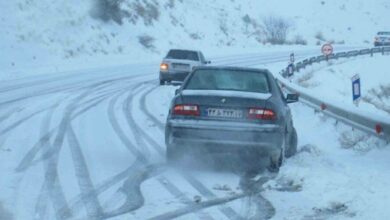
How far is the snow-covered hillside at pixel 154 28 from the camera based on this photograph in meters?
35.8

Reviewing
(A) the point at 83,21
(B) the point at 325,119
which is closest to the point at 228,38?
(A) the point at 83,21

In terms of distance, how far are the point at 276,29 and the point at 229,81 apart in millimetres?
64981

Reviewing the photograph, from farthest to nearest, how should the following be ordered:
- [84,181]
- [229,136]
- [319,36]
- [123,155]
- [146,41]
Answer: [319,36], [146,41], [123,155], [229,136], [84,181]

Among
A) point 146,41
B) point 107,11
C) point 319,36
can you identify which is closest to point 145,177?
point 107,11

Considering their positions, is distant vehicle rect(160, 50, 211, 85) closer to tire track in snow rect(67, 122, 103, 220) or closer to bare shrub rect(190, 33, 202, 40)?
tire track in snow rect(67, 122, 103, 220)

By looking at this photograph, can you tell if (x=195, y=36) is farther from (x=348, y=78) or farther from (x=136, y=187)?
(x=136, y=187)

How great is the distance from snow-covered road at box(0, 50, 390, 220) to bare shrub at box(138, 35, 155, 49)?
100ft

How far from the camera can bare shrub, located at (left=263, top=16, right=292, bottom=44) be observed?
72300 millimetres

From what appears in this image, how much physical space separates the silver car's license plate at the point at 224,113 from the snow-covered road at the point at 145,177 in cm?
77

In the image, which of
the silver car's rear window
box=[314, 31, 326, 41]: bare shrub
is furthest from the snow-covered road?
box=[314, 31, 326, 41]: bare shrub

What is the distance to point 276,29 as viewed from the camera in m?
74.9

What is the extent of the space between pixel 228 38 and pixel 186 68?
35.9m

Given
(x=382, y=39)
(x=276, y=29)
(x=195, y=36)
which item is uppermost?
(x=195, y=36)

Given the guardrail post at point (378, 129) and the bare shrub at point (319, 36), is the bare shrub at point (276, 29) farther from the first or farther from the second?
the guardrail post at point (378, 129)
